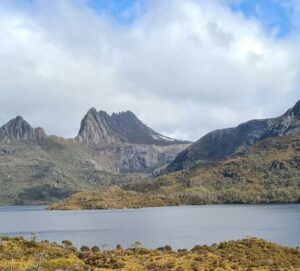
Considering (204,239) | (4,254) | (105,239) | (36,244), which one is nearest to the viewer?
(4,254)

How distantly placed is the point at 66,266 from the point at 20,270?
5889mm

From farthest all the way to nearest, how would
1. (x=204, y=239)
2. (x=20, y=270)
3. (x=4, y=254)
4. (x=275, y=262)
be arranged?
(x=204, y=239)
(x=4, y=254)
(x=275, y=262)
(x=20, y=270)

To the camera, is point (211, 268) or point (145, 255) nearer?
point (211, 268)

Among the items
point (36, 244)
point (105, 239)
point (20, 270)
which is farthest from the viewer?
point (105, 239)

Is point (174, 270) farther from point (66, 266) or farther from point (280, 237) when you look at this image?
point (280, 237)

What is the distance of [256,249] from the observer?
82.8 metres

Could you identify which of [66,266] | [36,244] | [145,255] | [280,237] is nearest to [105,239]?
[280,237]

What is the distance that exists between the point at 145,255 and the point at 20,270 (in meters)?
23.0

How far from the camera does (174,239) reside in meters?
145

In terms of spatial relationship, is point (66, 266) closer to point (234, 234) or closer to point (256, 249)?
point (256, 249)

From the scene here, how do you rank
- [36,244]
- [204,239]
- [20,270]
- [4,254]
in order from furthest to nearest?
[204,239] → [36,244] → [4,254] → [20,270]

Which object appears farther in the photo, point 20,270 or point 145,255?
point 145,255

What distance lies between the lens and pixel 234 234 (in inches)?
6265

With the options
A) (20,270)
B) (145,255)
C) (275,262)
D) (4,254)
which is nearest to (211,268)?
(275,262)
